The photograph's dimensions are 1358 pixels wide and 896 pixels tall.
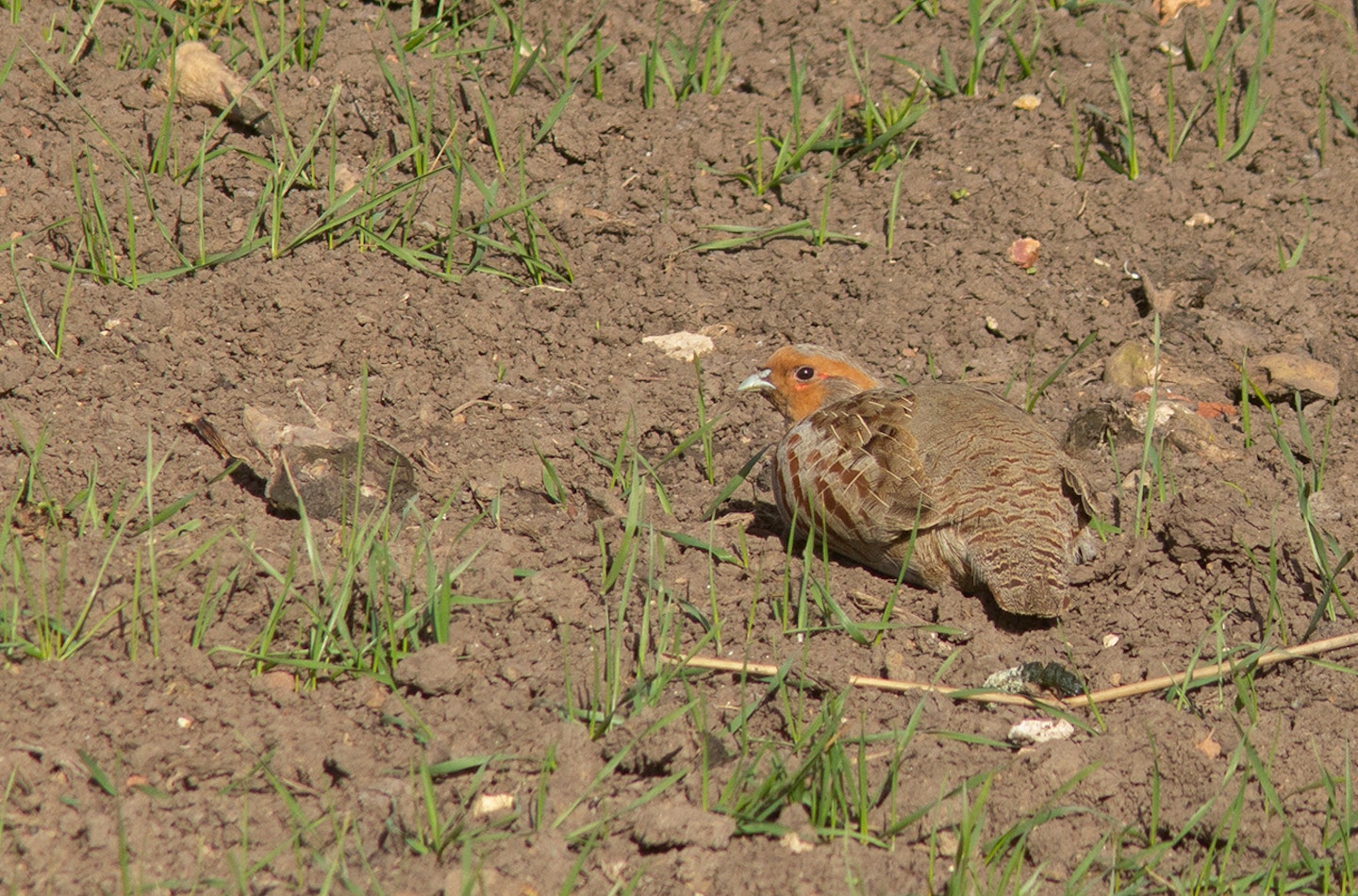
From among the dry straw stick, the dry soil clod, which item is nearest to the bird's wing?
the dry straw stick

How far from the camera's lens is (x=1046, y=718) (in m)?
4.01

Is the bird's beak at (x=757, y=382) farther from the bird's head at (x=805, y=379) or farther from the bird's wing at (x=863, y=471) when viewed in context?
the bird's wing at (x=863, y=471)

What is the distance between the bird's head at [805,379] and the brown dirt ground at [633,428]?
0.65 ft

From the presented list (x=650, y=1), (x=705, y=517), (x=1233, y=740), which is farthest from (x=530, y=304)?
(x=1233, y=740)

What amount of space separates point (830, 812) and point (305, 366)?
9.08 feet

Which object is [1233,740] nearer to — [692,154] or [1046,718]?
[1046,718]

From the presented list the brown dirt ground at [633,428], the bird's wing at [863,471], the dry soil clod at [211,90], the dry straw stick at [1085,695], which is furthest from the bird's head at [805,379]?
the dry soil clod at [211,90]

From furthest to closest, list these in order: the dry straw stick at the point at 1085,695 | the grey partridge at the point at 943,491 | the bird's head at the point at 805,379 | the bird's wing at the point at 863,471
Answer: the bird's head at the point at 805,379, the bird's wing at the point at 863,471, the grey partridge at the point at 943,491, the dry straw stick at the point at 1085,695

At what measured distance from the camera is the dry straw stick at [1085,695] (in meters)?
4.04

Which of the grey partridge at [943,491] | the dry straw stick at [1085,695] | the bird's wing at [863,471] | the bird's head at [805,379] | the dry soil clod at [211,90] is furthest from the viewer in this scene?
the dry soil clod at [211,90]

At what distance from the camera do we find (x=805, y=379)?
530 cm

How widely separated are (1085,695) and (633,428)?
1.90 meters

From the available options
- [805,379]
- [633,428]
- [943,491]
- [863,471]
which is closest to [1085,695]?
[943,491]

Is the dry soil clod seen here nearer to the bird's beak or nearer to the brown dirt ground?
the brown dirt ground
